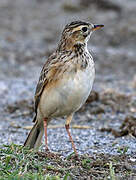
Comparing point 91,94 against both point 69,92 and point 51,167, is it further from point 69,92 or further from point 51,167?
point 51,167

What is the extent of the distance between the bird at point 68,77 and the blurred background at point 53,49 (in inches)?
36.5

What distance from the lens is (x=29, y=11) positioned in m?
17.1

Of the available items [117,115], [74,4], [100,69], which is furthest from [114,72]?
[74,4]

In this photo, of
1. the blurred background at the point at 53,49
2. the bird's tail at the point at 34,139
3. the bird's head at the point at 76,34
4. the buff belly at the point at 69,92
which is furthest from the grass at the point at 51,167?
the bird's head at the point at 76,34

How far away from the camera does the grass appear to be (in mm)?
4680

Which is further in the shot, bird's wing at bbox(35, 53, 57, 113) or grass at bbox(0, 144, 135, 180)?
bird's wing at bbox(35, 53, 57, 113)

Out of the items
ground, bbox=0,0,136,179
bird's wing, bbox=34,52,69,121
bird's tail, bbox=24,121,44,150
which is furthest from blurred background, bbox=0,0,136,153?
bird's wing, bbox=34,52,69,121

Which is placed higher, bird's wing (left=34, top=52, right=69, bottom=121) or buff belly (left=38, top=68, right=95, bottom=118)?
bird's wing (left=34, top=52, right=69, bottom=121)

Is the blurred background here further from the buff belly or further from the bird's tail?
the buff belly

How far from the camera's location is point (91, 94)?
898cm

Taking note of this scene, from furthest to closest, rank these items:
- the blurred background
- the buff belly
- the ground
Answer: the blurred background → the buff belly → the ground

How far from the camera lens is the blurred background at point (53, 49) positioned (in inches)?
312

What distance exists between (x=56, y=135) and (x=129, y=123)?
1.18 m

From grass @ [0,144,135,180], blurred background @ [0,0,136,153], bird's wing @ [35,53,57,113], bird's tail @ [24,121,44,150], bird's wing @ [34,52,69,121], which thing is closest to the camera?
grass @ [0,144,135,180]
